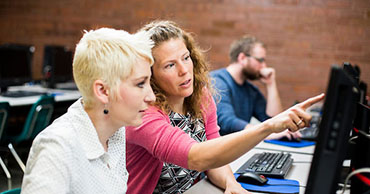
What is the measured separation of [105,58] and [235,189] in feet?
2.41

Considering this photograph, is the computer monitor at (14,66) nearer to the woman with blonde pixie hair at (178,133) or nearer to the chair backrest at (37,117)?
the chair backrest at (37,117)

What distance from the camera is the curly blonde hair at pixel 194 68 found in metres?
1.71

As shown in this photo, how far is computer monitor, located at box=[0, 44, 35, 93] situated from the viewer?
4797 mm

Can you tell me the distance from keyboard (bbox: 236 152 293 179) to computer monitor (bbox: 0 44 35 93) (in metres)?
3.66

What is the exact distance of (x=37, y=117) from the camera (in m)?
→ 4.26

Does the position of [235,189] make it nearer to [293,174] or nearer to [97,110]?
[293,174]

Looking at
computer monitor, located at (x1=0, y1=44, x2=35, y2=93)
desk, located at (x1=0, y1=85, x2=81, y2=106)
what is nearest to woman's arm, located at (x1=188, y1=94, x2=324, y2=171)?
desk, located at (x1=0, y1=85, x2=81, y2=106)

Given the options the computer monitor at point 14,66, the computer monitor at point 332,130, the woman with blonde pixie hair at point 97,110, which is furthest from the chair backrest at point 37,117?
the computer monitor at point 332,130

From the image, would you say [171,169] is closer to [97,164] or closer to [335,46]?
[97,164]

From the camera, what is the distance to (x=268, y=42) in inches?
221

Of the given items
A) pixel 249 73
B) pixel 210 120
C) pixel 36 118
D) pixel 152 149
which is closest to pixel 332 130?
pixel 152 149

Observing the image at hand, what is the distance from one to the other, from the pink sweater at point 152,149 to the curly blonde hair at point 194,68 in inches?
4.8

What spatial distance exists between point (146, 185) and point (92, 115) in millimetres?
437

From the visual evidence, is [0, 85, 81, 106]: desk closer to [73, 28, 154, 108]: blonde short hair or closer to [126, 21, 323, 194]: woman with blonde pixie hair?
[126, 21, 323, 194]: woman with blonde pixie hair
